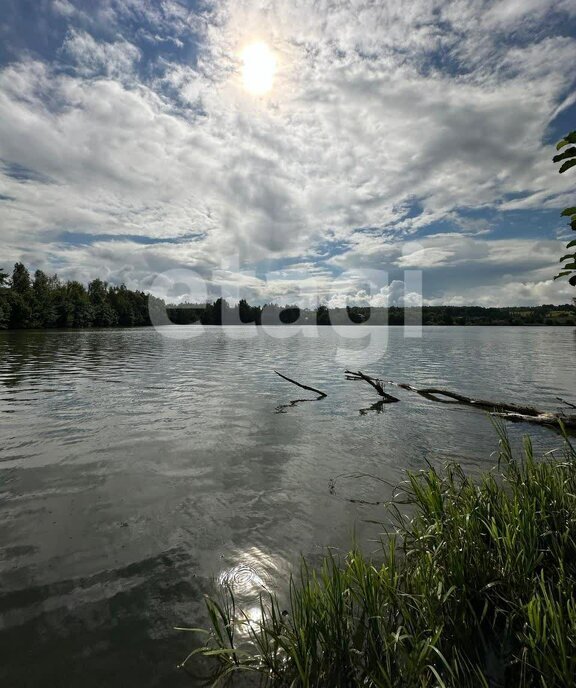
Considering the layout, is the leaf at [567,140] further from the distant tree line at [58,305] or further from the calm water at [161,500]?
the distant tree line at [58,305]

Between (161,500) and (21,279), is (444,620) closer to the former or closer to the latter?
(161,500)

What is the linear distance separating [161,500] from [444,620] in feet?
20.8

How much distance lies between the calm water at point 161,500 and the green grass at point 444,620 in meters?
1.06

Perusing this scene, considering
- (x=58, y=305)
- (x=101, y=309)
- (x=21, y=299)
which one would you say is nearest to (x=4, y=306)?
(x=21, y=299)

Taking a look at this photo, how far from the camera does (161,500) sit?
27.2 feet

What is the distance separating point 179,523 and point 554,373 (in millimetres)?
34255

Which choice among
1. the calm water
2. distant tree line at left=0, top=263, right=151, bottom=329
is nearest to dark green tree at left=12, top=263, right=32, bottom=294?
distant tree line at left=0, top=263, right=151, bottom=329

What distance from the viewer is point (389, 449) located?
1225cm

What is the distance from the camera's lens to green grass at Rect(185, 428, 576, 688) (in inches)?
125

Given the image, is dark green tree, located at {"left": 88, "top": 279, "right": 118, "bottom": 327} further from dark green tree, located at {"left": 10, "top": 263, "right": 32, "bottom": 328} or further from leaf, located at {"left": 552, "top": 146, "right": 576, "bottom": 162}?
leaf, located at {"left": 552, "top": 146, "right": 576, "bottom": 162}

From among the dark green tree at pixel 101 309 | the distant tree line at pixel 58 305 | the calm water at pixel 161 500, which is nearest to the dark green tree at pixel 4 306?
the distant tree line at pixel 58 305

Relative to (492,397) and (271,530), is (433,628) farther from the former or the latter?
(492,397)

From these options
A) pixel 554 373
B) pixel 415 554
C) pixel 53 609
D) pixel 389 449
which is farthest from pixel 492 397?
pixel 53 609

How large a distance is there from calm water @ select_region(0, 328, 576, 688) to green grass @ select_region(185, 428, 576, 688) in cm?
106
